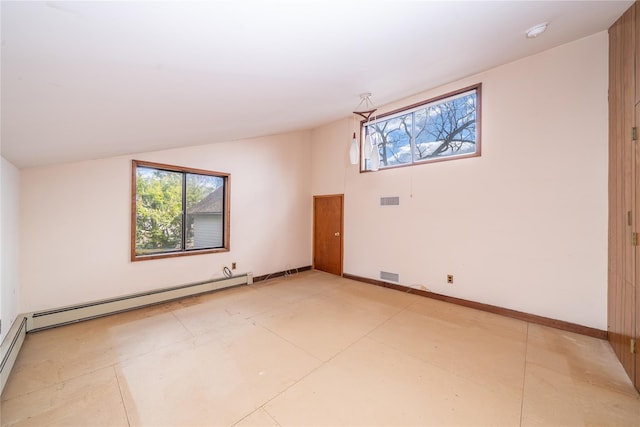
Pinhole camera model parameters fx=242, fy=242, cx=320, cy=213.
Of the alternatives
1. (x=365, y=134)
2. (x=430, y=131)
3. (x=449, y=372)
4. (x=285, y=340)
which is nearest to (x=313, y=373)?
(x=285, y=340)

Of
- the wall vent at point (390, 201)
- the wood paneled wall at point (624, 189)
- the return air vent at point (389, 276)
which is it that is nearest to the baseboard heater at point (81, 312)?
the return air vent at point (389, 276)

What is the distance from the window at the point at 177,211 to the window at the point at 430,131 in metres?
2.87

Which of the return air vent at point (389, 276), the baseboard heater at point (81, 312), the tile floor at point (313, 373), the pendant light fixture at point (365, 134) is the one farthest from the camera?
the return air vent at point (389, 276)

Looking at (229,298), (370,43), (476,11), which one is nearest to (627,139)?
(476,11)

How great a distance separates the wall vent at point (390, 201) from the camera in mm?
4410

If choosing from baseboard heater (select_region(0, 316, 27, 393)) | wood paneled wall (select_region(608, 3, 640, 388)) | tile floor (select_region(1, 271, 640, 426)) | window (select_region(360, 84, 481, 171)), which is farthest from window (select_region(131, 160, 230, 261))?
wood paneled wall (select_region(608, 3, 640, 388))

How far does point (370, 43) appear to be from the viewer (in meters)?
1.61

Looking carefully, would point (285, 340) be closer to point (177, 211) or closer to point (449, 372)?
point (449, 372)

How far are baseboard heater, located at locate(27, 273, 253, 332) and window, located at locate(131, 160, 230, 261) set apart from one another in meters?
0.54

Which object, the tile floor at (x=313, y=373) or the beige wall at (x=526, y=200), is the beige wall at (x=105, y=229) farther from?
the beige wall at (x=526, y=200)

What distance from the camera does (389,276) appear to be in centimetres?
451

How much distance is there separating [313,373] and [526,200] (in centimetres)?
334

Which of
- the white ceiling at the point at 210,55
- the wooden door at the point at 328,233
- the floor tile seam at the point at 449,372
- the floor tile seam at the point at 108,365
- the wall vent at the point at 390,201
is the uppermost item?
the white ceiling at the point at 210,55

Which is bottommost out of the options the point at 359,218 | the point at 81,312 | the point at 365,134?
the point at 81,312
